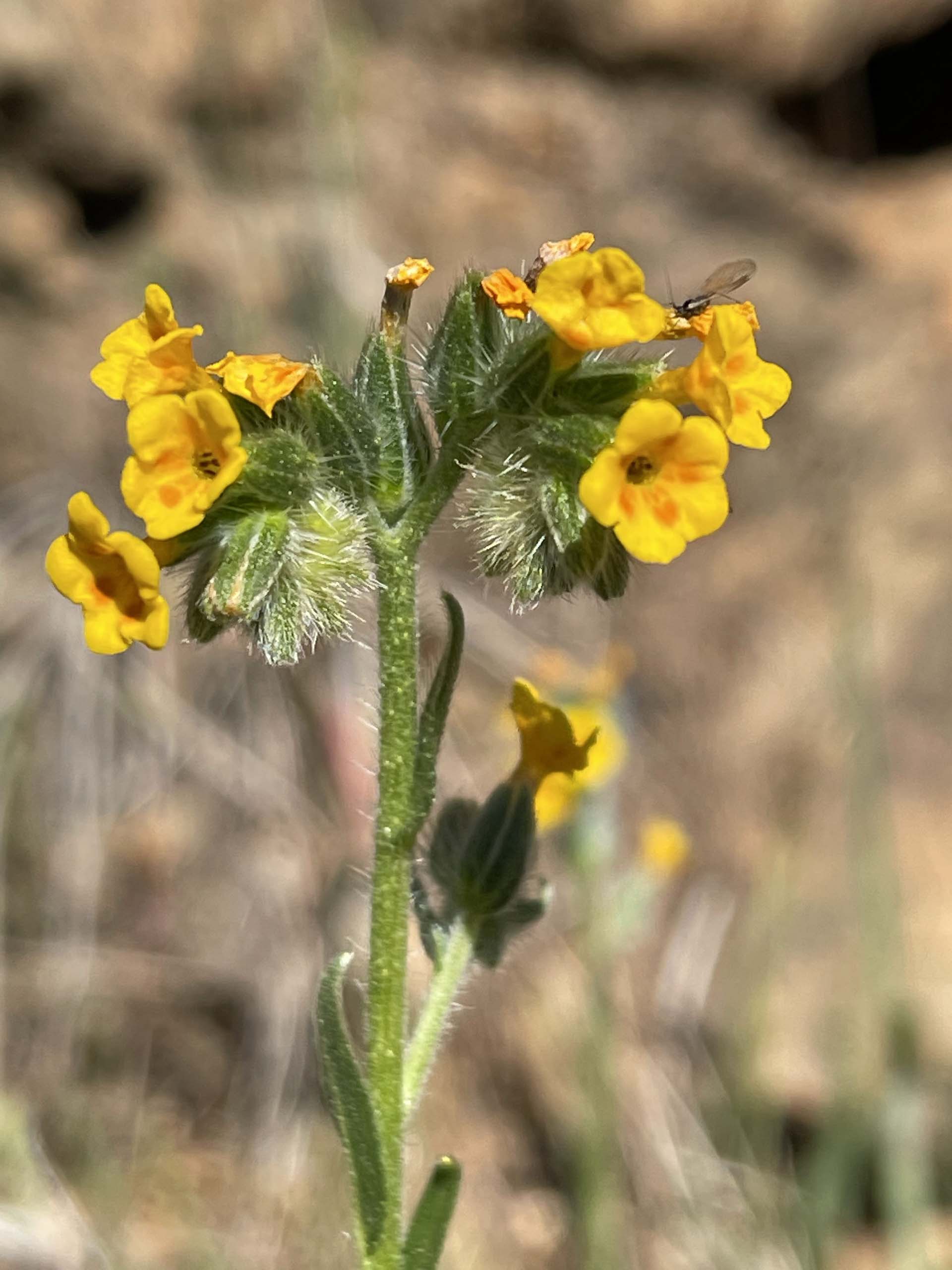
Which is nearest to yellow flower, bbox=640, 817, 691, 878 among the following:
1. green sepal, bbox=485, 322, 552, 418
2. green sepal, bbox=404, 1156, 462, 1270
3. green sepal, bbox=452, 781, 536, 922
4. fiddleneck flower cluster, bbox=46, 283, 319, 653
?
green sepal, bbox=452, 781, 536, 922

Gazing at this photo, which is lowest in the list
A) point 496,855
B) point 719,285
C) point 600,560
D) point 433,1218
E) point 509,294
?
point 433,1218

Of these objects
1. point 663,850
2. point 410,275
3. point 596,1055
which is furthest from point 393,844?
point 663,850

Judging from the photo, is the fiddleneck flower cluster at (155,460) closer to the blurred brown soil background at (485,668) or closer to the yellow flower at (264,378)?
the yellow flower at (264,378)

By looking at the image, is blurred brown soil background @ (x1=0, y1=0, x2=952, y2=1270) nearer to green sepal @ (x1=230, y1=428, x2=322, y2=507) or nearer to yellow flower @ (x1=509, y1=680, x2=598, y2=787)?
yellow flower @ (x1=509, y1=680, x2=598, y2=787)

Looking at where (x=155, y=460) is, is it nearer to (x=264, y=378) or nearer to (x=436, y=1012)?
(x=264, y=378)

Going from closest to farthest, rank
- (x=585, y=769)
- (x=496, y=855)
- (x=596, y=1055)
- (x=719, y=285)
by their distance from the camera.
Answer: (x=496, y=855)
(x=719, y=285)
(x=585, y=769)
(x=596, y=1055)

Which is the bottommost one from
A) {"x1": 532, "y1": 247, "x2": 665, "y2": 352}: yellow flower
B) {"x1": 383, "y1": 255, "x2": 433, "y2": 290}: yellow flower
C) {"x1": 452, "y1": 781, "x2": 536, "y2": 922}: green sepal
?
{"x1": 452, "y1": 781, "x2": 536, "y2": 922}: green sepal

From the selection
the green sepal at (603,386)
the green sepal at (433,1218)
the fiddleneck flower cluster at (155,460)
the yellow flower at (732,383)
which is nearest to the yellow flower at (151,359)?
the fiddleneck flower cluster at (155,460)
